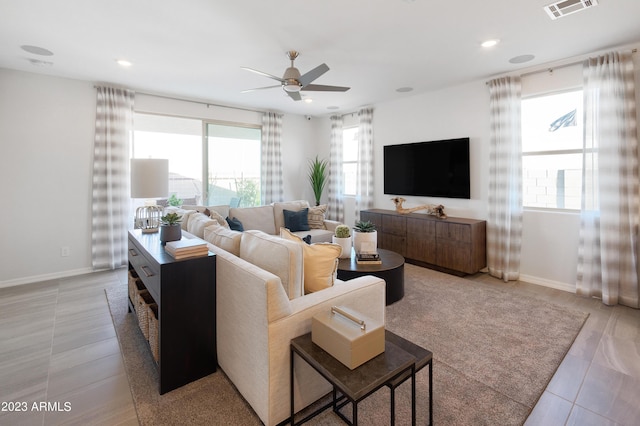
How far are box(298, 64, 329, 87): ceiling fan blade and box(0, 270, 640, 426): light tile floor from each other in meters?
2.86

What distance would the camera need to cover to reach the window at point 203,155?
4914mm

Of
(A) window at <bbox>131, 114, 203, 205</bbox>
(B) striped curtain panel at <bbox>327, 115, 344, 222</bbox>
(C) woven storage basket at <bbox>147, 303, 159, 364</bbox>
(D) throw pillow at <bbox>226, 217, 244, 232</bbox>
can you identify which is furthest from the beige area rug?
(B) striped curtain panel at <bbox>327, 115, 344, 222</bbox>

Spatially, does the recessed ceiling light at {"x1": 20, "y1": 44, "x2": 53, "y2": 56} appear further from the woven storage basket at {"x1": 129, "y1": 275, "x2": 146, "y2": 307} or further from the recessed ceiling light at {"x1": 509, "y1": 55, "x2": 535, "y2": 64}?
the recessed ceiling light at {"x1": 509, "y1": 55, "x2": 535, "y2": 64}

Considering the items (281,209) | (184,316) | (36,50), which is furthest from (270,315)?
(36,50)

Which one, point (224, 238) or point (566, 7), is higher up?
point (566, 7)

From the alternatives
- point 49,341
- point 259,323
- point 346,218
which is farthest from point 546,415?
point 346,218

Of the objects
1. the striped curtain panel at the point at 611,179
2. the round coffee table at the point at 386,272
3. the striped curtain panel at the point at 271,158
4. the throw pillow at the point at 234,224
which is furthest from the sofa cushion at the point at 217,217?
the striped curtain panel at the point at 611,179

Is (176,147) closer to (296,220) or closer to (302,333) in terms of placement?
(296,220)

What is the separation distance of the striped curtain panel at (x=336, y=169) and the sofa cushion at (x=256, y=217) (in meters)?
1.79

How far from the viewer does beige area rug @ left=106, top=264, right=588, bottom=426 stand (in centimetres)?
168

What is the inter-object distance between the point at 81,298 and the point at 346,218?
4.44 meters

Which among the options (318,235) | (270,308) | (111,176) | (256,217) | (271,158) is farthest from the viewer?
(271,158)

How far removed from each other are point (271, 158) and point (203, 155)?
1.28 metres

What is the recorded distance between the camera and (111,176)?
4316 mm
